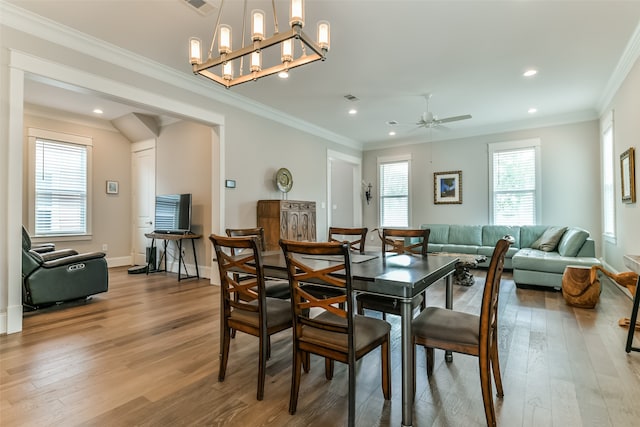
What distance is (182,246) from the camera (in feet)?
19.2

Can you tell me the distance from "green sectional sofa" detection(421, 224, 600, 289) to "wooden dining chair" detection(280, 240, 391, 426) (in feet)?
12.4

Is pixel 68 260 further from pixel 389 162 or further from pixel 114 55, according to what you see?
pixel 389 162

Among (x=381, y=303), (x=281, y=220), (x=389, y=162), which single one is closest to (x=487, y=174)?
(x=389, y=162)

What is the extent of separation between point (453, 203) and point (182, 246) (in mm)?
5796

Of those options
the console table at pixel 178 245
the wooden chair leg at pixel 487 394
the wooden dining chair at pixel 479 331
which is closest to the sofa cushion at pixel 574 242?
the wooden dining chair at pixel 479 331

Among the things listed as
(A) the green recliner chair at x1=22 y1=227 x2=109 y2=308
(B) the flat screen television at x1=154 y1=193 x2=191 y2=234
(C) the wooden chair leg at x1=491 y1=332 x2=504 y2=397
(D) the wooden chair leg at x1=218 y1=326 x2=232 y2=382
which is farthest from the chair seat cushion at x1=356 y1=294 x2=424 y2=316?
(B) the flat screen television at x1=154 y1=193 x2=191 y2=234

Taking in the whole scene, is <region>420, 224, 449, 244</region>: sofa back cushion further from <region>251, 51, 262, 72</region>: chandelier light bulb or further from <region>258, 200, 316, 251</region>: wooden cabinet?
<region>251, 51, 262, 72</region>: chandelier light bulb

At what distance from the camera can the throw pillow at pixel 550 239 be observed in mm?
5328

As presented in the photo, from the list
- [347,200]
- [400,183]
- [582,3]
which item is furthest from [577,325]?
[347,200]

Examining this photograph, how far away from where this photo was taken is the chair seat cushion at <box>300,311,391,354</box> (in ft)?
5.33

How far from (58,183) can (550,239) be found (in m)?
8.71

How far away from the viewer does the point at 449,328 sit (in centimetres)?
176

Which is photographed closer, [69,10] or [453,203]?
[69,10]

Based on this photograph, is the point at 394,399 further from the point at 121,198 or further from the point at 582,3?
the point at 121,198
